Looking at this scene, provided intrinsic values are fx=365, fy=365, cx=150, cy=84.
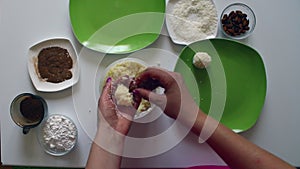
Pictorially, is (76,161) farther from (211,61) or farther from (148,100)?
(211,61)

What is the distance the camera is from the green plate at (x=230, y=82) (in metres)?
0.84

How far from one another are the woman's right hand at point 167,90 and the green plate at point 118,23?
0.10 metres

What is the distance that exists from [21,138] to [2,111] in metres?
0.07

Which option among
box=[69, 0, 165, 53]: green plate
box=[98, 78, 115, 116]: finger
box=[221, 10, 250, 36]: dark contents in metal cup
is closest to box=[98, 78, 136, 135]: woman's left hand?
box=[98, 78, 115, 116]: finger

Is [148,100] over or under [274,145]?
over

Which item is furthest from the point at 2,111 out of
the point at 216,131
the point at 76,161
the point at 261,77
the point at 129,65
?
the point at 261,77

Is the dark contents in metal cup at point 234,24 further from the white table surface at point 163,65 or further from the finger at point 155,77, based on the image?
the finger at point 155,77

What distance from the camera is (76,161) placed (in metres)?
0.83

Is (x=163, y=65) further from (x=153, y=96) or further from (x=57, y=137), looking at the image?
(x=57, y=137)

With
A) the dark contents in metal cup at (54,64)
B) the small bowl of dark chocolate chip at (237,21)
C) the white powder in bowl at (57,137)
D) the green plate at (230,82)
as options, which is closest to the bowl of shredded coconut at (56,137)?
the white powder in bowl at (57,137)

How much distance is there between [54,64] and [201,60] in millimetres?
335

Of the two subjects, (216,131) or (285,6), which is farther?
(285,6)

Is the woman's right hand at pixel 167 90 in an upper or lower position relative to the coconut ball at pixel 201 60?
lower

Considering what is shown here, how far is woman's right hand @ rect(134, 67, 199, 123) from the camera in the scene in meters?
0.76
